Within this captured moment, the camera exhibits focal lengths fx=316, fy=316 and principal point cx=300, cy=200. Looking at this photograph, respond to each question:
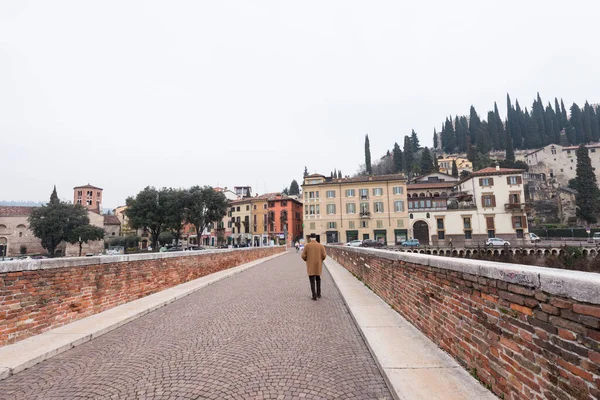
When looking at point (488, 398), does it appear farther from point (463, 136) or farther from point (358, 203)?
point (463, 136)

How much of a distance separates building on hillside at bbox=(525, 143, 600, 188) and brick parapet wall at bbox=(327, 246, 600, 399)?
109 m

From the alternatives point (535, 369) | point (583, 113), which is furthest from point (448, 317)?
point (583, 113)

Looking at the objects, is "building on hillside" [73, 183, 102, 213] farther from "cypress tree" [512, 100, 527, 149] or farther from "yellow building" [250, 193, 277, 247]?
"cypress tree" [512, 100, 527, 149]

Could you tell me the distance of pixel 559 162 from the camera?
303ft

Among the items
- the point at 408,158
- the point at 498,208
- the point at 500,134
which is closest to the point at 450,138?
the point at 500,134

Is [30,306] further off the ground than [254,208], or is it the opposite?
[254,208]

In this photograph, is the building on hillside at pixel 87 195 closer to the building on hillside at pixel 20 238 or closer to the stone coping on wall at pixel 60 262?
the building on hillside at pixel 20 238

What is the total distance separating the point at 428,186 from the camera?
61.0 meters

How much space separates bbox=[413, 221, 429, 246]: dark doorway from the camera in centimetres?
5263

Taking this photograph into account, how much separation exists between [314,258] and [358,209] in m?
46.9

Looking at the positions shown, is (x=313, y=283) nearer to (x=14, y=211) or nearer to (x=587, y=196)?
(x=587, y=196)

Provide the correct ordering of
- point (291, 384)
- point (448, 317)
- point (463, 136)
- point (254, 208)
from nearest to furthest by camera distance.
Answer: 1. point (291, 384)
2. point (448, 317)
3. point (254, 208)
4. point (463, 136)

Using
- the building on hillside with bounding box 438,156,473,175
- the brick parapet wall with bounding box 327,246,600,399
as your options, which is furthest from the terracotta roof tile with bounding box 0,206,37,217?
the building on hillside with bounding box 438,156,473,175

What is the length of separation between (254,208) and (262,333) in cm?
6544
